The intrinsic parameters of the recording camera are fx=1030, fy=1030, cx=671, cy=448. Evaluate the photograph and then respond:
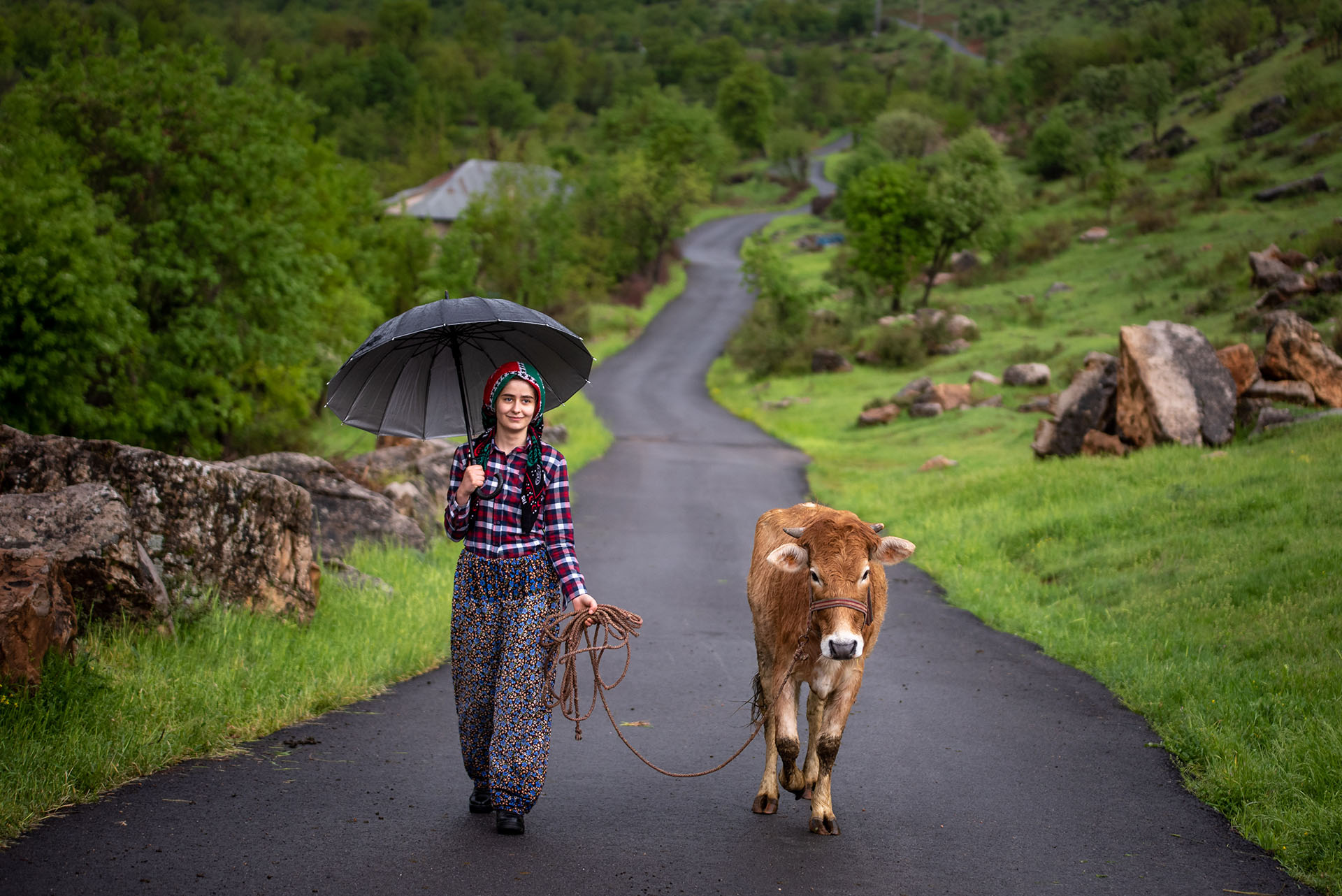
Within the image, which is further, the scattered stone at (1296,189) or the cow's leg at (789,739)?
the scattered stone at (1296,189)

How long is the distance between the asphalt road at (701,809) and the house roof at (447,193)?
6118 centimetres

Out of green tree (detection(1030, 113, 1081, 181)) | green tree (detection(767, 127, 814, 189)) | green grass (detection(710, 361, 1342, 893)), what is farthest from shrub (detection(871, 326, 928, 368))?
green tree (detection(767, 127, 814, 189))

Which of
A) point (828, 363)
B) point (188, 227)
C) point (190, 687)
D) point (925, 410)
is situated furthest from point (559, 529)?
point (828, 363)

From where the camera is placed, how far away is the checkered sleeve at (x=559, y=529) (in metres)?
5.47

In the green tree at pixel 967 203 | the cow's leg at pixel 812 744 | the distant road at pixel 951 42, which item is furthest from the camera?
the distant road at pixel 951 42

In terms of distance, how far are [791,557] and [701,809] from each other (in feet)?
5.37

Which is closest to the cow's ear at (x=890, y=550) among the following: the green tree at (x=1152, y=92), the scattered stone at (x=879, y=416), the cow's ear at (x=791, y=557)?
the cow's ear at (x=791, y=557)

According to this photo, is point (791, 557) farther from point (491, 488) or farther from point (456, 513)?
point (456, 513)

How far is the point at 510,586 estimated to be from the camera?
545 cm

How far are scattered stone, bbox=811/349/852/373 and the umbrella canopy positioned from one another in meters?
32.5

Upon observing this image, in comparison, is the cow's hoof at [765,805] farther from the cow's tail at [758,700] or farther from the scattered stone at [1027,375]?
the scattered stone at [1027,375]

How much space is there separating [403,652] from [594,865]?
173 inches

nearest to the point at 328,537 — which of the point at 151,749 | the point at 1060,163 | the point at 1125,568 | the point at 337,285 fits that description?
the point at 151,749

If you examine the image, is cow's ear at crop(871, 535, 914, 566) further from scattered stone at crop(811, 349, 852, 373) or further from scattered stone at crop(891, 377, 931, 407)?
→ scattered stone at crop(811, 349, 852, 373)
